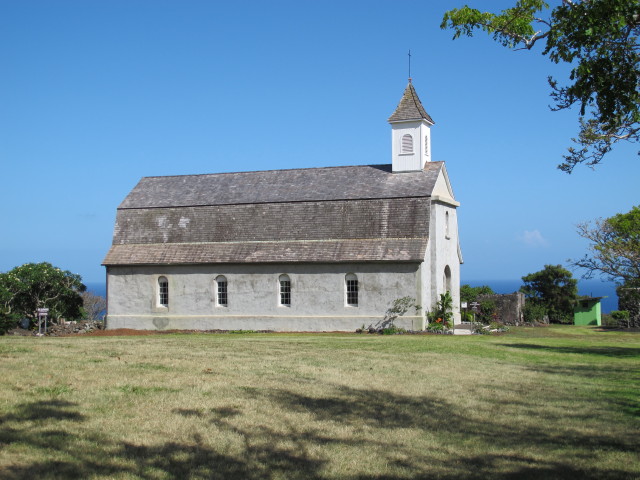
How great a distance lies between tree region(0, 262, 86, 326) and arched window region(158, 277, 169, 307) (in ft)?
14.8

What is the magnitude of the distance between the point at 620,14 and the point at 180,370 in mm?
11837

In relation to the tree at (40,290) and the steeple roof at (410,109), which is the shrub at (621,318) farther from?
the tree at (40,290)

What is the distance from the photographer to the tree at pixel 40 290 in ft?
129

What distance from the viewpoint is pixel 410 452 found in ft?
36.5

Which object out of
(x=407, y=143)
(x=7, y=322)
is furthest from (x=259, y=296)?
(x=7, y=322)

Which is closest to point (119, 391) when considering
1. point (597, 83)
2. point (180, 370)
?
point (180, 370)

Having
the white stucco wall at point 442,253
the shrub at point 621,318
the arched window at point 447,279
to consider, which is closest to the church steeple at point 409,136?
the white stucco wall at point 442,253

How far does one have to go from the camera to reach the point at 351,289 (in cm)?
3906

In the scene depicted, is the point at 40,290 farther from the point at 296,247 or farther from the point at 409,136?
the point at 409,136

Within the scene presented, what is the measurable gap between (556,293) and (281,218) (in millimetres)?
21999

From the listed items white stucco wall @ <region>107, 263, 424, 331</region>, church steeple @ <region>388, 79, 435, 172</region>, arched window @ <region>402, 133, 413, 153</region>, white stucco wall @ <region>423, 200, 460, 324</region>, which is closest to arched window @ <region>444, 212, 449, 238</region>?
white stucco wall @ <region>423, 200, 460, 324</region>

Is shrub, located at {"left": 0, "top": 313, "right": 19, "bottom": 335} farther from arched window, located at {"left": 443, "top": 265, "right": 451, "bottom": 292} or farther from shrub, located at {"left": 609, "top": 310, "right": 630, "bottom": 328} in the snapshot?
shrub, located at {"left": 609, "top": 310, "right": 630, "bottom": 328}

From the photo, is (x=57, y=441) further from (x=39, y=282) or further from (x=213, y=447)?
(x=39, y=282)

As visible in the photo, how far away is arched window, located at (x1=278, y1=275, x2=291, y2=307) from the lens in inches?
1576
